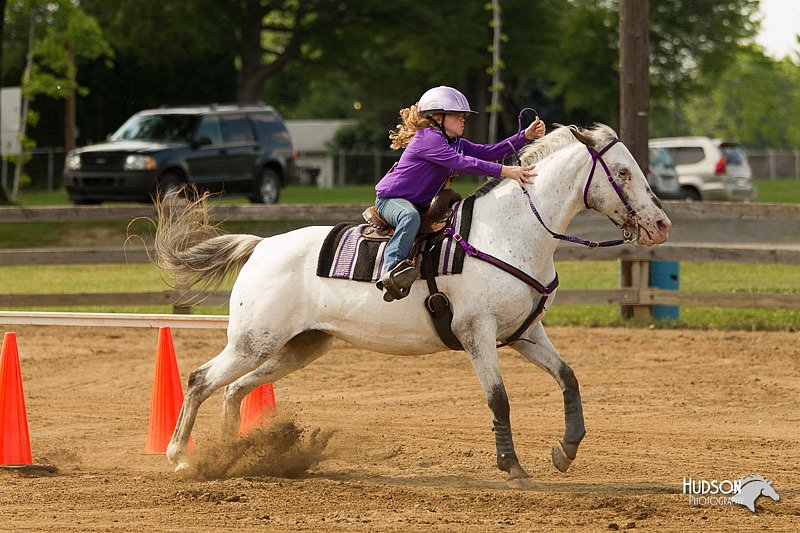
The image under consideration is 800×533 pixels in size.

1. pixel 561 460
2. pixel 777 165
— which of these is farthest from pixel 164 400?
pixel 777 165

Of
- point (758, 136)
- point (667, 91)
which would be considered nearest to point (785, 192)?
point (667, 91)

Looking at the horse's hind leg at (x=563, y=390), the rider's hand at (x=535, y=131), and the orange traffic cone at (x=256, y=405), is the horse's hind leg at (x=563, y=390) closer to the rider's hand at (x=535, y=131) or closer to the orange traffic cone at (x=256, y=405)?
the rider's hand at (x=535, y=131)

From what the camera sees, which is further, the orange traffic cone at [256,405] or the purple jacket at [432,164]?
the orange traffic cone at [256,405]

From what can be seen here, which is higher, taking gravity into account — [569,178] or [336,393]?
[569,178]

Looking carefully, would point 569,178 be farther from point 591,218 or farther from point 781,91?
point 781,91

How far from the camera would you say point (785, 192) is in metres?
39.3

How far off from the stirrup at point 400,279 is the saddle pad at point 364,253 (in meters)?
0.22

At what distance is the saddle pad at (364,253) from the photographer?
7328 mm

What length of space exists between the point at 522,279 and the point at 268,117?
1989 cm

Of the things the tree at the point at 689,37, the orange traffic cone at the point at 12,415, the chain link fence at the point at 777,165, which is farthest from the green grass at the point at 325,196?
the orange traffic cone at the point at 12,415

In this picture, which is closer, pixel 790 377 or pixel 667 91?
pixel 790 377

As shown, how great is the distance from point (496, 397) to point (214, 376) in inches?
72.6

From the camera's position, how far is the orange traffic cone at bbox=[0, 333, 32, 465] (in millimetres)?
7859

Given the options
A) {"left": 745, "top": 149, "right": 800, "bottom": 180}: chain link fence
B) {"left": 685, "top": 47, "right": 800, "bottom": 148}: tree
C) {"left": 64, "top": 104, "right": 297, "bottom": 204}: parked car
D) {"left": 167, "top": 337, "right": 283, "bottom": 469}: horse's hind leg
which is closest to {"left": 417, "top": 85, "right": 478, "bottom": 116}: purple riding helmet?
{"left": 167, "top": 337, "right": 283, "bottom": 469}: horse's hind leg
